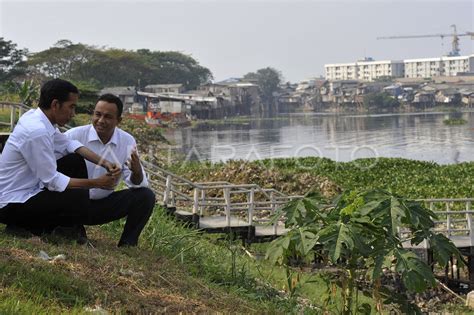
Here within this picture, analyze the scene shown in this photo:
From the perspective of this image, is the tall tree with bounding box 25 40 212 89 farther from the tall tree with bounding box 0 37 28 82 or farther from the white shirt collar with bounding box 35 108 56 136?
the white shirt collar with bounding box 35 108 56 136

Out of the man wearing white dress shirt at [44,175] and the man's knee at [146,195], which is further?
the man's knee at [146,195]

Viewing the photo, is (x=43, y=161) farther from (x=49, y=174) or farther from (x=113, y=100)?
(x=113, y=100)

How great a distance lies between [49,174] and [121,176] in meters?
0.59

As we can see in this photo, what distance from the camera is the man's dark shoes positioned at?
5047 mm

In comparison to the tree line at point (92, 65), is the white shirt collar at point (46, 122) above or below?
below

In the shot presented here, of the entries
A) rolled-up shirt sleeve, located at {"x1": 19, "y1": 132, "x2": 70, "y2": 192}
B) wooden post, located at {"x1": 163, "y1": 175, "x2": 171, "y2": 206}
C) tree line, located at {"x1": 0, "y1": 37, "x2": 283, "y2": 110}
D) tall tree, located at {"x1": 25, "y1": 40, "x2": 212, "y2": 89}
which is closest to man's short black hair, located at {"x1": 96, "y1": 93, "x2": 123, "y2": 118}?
rolled-up shirt sleeve, located at {"x1": 19, "y1": 132, "x2": 70, "y2": 192}

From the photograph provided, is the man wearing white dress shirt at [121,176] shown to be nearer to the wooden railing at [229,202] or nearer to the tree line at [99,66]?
the wooden railing at [229,202]

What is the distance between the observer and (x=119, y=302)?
3871 millimetres

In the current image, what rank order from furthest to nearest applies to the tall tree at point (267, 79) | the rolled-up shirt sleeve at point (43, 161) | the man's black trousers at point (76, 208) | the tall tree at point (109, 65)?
the tall tree at point (267, 79), the tall tree at point (109, 65), the man's black trousers at point (76, 208), the rolled-up shirt sleeve at point (43, 161)

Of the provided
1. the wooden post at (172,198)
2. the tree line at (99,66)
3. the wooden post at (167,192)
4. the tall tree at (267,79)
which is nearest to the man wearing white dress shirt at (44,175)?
the wooden post at (167,192)

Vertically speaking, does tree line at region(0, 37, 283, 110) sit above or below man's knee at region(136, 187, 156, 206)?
above

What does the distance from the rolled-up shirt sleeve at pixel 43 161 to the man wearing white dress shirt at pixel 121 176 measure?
1.36ft

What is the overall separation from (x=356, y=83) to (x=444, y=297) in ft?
438

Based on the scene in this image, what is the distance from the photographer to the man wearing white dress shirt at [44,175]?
4750 mm
